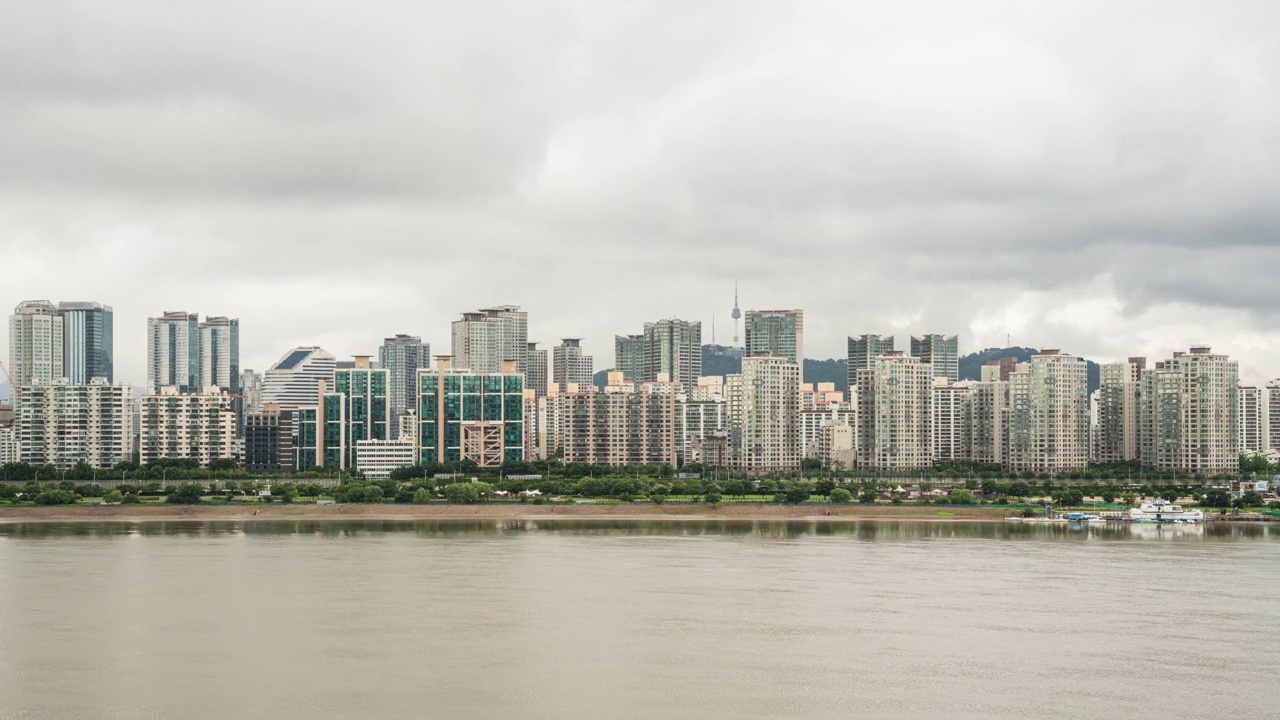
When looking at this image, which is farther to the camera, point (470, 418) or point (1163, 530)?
point (470, 418)

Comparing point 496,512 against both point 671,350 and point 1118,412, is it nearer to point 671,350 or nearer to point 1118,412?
point 1118,412

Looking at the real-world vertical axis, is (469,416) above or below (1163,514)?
above

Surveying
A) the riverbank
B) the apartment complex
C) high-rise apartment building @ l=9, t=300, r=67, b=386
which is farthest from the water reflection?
high-rise apartment building @ l=9, t=300, r=67, b=386

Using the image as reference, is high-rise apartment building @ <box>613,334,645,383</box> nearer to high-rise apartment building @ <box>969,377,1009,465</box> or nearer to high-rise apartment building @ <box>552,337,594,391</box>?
high-rise apartment building @ <box>552,337,594,391</box>

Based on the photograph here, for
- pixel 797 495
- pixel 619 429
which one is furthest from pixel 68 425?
pixel 797 495

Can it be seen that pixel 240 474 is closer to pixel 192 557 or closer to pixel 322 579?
pixel 192 557

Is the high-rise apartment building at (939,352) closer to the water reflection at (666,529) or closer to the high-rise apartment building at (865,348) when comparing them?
the high-rise apartment building at (865,348)

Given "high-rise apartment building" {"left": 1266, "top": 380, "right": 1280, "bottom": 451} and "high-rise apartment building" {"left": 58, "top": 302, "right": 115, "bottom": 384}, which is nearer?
"high-rise apartment building" {"left": 1266, "top": 380, "right": 1280, "bottom": 451}

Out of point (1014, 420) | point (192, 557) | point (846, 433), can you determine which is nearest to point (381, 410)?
point (846, 433)

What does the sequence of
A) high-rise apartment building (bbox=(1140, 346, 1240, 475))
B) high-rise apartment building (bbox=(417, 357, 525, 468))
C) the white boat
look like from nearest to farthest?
the white boat < high-rise apartment building (bbox=(1140, 346, 1240, 475)) < high-rise apartment building (bbox=(417, 357, 525, 468))
